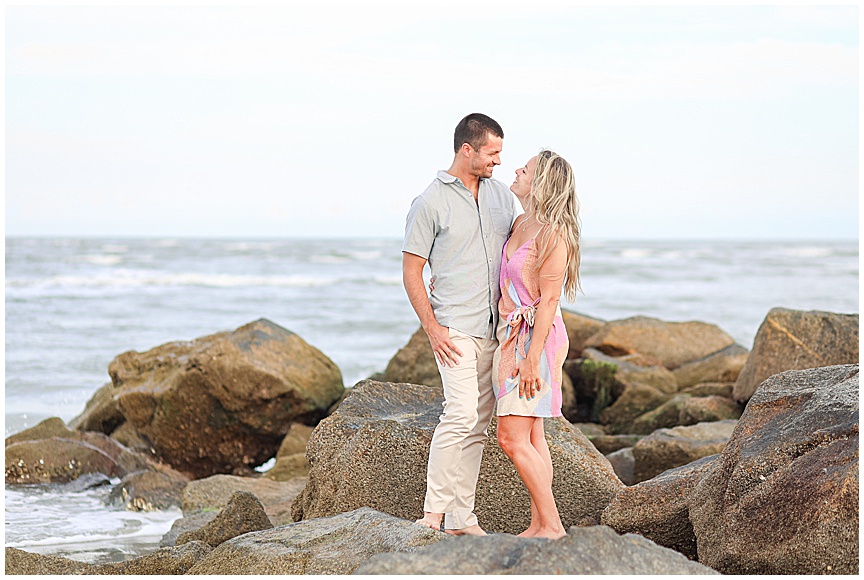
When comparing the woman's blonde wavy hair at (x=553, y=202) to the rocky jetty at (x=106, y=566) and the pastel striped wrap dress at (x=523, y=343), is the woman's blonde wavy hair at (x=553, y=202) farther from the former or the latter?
the rocky jetty at (x=106, y=566)

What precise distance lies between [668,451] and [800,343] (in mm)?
2272

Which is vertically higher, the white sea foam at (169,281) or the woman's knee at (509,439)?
the woman's knee at (509,439)

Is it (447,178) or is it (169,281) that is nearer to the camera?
(447,178)

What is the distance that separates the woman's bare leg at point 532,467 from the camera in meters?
4.27

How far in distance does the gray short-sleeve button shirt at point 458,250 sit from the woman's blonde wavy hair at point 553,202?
1.03 feet

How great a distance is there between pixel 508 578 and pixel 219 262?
1441 inches

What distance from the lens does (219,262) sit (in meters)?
38.3

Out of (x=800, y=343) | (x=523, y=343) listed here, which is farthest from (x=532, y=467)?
(x=800, y=343)

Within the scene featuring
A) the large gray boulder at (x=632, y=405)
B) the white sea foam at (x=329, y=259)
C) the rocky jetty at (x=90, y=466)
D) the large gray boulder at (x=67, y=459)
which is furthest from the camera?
the white sea foam at (x=329, y=259)

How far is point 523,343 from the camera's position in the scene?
4.28m

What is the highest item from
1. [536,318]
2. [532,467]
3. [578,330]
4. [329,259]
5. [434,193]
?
[434,193]

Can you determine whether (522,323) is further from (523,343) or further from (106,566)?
(106,566)

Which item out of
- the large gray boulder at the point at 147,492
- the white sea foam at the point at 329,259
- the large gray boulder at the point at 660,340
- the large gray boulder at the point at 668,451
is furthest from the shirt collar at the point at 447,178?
the white sea foam at the point at 329,259

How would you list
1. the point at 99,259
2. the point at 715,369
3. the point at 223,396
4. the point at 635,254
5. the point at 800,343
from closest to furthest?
the point at 800,343 < the point at 223,396 < the point at 715,369 < the point at 99,259 < the point at 635,254
